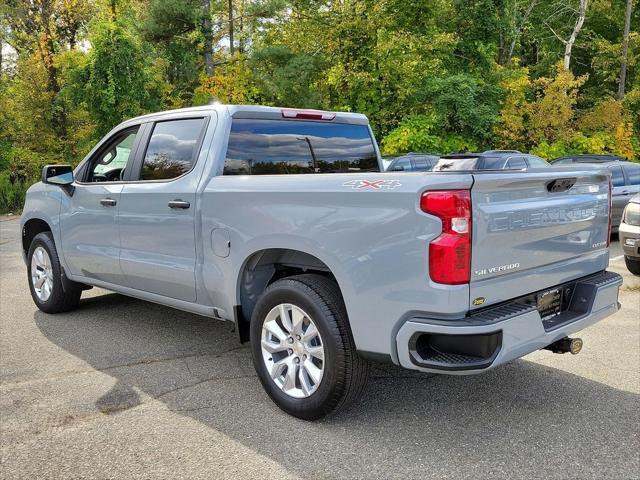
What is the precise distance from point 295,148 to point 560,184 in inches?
75.4

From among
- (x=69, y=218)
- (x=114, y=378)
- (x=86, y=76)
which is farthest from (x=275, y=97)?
(x=114, y=378)

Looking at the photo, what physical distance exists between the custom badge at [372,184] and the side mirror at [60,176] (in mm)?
3266

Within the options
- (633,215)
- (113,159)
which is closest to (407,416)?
(113,159)

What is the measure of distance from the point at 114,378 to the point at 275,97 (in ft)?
66.2

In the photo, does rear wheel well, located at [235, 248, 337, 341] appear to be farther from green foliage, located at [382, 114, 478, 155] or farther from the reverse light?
green foliage, located at [382, 114, 478, 155]

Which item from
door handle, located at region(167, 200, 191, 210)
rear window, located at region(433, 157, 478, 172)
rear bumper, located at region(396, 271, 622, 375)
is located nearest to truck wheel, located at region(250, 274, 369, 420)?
rear bumper, located at region(396, 271, 622, 375)

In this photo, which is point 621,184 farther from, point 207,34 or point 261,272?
point 207,34

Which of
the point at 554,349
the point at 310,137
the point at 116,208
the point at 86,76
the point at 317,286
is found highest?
the point at 86,76

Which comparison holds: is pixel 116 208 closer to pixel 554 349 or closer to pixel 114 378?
pixel 114 378

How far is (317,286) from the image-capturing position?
3371 millimetres

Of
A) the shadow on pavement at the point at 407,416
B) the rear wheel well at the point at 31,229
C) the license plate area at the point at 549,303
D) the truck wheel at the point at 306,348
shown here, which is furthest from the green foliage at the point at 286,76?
the license plate area at the point at 549,303

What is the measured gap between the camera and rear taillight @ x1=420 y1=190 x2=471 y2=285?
2.78m

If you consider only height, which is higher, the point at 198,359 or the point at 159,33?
the point at 159,33

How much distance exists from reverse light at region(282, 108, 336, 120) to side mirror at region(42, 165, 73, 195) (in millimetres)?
2254
